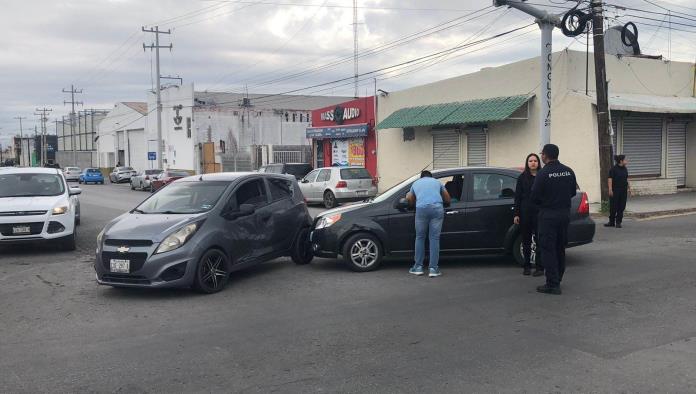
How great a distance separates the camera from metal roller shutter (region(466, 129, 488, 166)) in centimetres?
2323

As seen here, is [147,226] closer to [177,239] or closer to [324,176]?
[177,239]

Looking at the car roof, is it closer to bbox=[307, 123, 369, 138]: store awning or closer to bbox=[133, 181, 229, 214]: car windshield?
bbox=[133, 181, 229, 214]: car windshield

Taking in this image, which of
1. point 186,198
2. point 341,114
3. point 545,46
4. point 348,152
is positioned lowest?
point 186,198

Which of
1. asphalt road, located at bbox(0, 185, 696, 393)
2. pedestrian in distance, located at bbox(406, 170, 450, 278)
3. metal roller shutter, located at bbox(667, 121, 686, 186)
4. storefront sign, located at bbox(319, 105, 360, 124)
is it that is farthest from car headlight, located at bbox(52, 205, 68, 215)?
metal roller shutter, located at bbox(667, 121, 686, 186)

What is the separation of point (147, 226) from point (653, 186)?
18983mm

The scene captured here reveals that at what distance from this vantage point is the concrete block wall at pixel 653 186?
21.0m

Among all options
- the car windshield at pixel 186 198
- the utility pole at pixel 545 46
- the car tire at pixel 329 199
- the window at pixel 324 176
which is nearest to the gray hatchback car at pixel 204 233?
the car windshield at pixel 186 198

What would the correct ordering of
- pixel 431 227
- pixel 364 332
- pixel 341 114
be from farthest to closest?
pixel 341 114 → pixel 431 227 → pixel 364 332

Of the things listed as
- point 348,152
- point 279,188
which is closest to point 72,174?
point 348,152

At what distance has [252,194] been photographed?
30.8ft

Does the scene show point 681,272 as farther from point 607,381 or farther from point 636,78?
point 636,78

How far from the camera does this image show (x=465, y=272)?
9008 mm

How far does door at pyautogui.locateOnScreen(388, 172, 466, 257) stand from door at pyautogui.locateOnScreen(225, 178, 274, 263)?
188 centimetres

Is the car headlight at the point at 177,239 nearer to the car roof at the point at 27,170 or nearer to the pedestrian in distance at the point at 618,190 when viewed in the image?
the car roof at the point at 27,170
